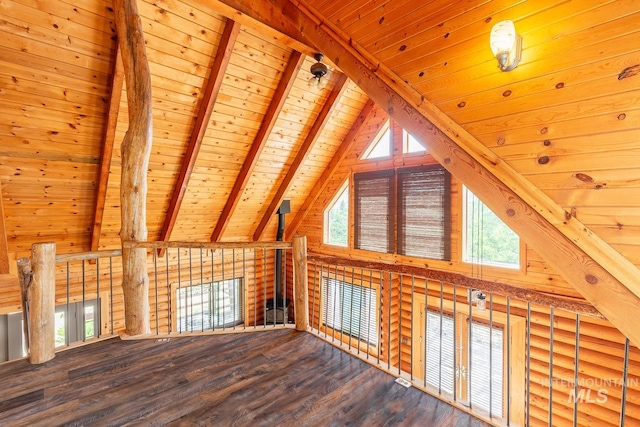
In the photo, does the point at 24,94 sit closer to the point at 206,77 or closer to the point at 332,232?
the point at 206,77

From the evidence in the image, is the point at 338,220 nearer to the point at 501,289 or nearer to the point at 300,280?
the point at 300,280

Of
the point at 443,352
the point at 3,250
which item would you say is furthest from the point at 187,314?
the point at 443,352

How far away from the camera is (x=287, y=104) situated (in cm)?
458

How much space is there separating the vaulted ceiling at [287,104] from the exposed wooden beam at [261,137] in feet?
0.09

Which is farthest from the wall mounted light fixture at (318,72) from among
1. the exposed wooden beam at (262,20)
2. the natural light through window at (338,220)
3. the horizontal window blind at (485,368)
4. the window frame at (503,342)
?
the horizontal window blind at (485,368)

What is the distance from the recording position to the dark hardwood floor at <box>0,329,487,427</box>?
6.14 feet

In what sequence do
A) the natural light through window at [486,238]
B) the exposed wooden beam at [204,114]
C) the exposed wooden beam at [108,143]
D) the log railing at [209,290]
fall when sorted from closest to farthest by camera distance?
the exposed wooden beam at [108,143] → the exposed wooden beam at [204,114] → the natural light through window at [486,238] → the log railing at [209,290]

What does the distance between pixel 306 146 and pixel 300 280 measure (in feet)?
9.35

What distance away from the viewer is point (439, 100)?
2.21m

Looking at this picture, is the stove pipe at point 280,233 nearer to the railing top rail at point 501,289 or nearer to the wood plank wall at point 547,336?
the wood plank wall at point 547,336

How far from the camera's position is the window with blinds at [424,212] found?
15.5ft

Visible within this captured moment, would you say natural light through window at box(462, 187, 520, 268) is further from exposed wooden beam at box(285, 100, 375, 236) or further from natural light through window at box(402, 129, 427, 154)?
exposed wooden beam at box(285, 100, 375, 236)

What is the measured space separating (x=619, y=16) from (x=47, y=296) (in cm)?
412

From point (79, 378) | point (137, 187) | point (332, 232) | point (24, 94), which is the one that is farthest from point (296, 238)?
point (332, 232)
